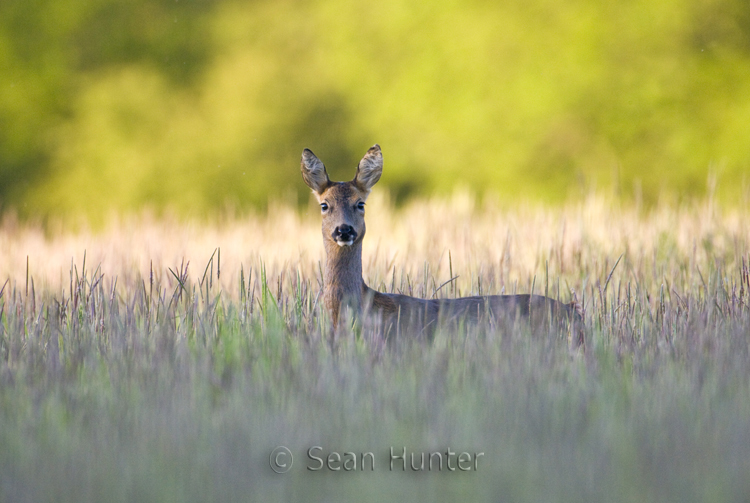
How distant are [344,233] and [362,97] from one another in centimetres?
1117

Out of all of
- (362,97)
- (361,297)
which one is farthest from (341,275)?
(362,97)

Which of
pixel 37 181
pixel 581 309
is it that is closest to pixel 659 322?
pixel 581 309

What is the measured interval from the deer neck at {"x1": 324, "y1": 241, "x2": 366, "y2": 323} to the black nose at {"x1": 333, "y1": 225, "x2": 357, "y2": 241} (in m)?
0.14

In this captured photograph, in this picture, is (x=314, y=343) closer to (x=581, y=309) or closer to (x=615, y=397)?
(x=615, y=397)

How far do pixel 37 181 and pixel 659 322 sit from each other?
13.2 meters

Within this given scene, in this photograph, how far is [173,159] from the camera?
15312mm

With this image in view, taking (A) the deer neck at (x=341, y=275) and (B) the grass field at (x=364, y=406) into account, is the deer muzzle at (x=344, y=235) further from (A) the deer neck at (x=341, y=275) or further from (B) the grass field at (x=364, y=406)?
(B) the grass field at (x=364, y=406)

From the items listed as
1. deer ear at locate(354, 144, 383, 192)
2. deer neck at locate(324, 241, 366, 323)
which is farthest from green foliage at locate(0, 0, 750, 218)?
deer neck at locate(324, 241, 366, 323)

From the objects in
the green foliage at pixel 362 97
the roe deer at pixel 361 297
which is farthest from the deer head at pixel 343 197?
the green foliage at pixel 362 97

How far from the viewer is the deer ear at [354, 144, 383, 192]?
479 centimetres

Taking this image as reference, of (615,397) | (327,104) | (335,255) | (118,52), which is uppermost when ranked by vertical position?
(118,52)

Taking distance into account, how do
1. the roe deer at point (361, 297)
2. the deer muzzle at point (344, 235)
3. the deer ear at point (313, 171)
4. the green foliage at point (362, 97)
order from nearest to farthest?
the roe deer at point (361, 297) < the deer muzzle at point (344, 235) < the deer ear at point (313, 171) < the green foliage at point (362, 97)

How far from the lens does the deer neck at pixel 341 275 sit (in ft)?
14.7

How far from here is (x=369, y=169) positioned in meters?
4.82
